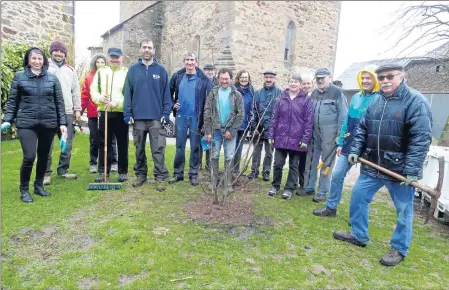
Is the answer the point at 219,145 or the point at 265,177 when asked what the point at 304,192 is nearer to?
the point at 265,177

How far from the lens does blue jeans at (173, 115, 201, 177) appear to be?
5109 mm

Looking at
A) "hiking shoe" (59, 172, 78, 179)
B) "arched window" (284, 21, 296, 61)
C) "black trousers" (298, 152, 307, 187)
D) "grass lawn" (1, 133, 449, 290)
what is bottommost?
"grass lawn" (1, 133, 449, 290)

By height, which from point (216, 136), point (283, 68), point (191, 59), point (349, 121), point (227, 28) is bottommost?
point (216, 136)

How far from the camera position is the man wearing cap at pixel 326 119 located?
4668 millimetres

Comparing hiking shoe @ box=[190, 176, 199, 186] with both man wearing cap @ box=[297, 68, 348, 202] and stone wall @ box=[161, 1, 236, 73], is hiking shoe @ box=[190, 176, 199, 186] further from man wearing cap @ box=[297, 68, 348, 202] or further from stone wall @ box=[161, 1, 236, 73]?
stone wall @ box=[161, 1, 236, 73]

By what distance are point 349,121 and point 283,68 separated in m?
11.5

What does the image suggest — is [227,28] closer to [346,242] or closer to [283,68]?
[283,68]

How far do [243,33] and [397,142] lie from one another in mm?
11067

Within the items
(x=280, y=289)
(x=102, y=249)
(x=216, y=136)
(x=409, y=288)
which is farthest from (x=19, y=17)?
(x=409, y=288)

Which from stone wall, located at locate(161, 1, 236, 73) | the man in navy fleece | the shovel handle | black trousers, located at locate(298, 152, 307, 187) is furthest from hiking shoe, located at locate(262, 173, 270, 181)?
stone wall, located at locate(161, 1, 236, 73)

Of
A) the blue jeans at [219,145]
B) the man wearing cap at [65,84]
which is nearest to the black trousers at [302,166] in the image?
the blue jeans at [219,145]

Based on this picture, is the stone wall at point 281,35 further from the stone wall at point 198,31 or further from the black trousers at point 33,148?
the black trousers at point 33,148

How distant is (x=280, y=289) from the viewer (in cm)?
256

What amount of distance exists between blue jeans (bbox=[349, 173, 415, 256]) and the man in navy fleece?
2.92 meters
